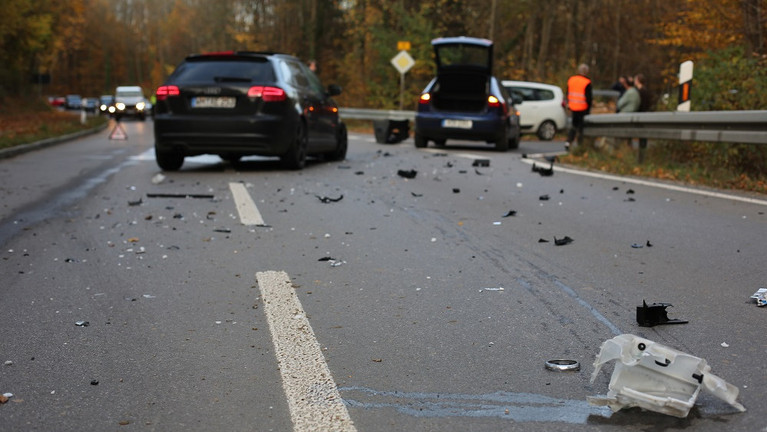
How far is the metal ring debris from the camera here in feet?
12.8

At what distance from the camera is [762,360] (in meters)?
4.04

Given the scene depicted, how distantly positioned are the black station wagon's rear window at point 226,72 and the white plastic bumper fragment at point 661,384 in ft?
35.8

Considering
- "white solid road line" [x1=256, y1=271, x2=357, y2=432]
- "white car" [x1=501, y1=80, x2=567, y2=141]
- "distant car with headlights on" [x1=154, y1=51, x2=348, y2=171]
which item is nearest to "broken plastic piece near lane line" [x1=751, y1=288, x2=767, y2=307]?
"white solid road line" [x1=256, y1=271, x2=357, y2=432]

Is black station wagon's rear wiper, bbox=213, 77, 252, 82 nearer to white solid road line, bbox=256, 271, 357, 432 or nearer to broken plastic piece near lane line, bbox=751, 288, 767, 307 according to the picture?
white solid road line, bbox=256, 271, 357, 432

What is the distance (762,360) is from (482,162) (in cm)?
1192

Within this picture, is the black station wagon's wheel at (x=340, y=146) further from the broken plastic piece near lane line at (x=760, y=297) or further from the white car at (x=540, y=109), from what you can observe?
the white car at (x=540, y=109)

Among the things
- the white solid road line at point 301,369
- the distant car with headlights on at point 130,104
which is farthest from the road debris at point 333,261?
the distant car with headlights on at point 130,104

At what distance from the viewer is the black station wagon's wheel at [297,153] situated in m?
14.0

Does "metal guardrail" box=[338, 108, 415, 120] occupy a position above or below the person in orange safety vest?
below

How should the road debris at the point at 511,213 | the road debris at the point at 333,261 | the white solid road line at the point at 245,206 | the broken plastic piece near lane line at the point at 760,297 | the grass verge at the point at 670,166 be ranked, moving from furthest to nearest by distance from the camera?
the grass verge at the point at 670,166 < the road debris at the point at 511,213 < the white solid road line at the point at 245,206 < the road debris at the point at 333,261 < the broken plastic piece near lane line at the point at 760,297

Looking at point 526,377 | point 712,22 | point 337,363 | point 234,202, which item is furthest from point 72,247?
point 712,22

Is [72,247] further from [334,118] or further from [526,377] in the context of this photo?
[334,118]

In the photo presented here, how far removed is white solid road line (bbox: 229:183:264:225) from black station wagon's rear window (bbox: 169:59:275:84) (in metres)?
2.32

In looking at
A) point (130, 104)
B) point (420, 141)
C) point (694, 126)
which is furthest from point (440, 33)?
point (694, 126)
